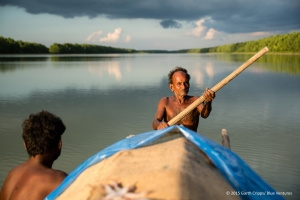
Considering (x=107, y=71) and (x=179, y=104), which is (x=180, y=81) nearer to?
(x=179, y=104)

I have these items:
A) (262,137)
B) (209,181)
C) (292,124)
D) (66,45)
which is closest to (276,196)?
(209,181)

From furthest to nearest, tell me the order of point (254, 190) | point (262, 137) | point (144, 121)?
point (144, 121) → point (262, 137) → point (254, 190)

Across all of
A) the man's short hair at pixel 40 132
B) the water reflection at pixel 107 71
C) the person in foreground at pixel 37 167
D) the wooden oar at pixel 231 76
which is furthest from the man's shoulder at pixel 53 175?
the water reflection at pixel 107 71

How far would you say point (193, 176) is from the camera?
147 centimetres

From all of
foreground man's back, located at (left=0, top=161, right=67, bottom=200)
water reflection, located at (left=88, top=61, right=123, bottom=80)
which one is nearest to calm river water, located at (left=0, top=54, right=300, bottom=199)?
foreground man's back, located at (left=0, top=161, right=67, bottom=200)

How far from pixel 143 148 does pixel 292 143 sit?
538cm

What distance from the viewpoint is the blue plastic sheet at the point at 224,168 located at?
1683 mm

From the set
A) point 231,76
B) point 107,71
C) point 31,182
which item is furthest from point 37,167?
Result: point 107,71

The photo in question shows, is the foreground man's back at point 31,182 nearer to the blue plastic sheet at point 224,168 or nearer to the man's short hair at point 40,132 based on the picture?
the man's short hair at point 40,132

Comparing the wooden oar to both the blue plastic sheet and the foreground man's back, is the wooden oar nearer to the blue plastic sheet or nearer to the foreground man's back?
the blue plastic sheet

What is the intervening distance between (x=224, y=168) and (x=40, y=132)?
106 cm

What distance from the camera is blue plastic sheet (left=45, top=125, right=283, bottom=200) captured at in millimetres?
1683

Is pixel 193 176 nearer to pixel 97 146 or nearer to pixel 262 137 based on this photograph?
pixel 97 146

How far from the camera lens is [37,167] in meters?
2.06
